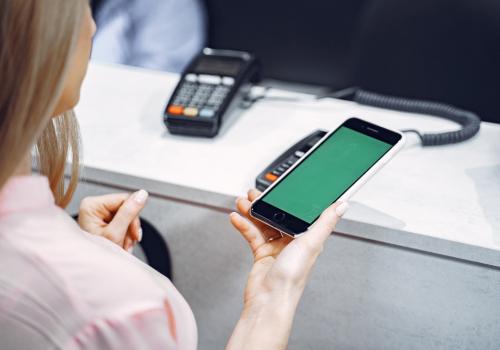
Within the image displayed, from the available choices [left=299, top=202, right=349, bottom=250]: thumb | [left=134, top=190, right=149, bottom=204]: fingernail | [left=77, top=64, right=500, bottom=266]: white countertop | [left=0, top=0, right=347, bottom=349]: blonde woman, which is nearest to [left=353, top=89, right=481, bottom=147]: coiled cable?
[left=77, top=64, right=500, bottom=266]: white countertop

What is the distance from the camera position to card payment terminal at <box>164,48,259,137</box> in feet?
2.99

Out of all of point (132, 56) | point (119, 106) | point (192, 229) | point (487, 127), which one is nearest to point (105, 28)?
point (132, 56)

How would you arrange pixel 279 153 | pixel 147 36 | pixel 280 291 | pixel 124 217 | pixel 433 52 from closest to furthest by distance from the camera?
pixel 280 291 < pixel 124 217 < pixel 279 153 < pixel 433 52 < pixel 147 36

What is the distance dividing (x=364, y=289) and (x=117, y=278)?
1.48 feet

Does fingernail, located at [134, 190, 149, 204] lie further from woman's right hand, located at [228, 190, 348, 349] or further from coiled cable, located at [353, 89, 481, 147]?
coiled cable, located at [353, 89, 481, 147]

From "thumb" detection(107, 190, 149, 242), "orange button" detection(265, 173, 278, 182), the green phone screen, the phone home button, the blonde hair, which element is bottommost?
"thumb" detection(107, 190, 149, 242)

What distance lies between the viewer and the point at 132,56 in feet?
6.19

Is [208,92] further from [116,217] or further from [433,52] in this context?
[433,52]

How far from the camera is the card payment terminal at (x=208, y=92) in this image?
912mm

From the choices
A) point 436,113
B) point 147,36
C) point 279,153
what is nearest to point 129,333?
point 279,153

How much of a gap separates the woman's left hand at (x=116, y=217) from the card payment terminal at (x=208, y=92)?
6.6 inches

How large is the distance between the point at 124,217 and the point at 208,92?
29 centimetres

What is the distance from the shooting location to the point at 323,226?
66 centimetres

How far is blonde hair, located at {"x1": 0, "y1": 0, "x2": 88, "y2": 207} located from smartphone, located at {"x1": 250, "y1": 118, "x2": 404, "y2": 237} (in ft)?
1.08
